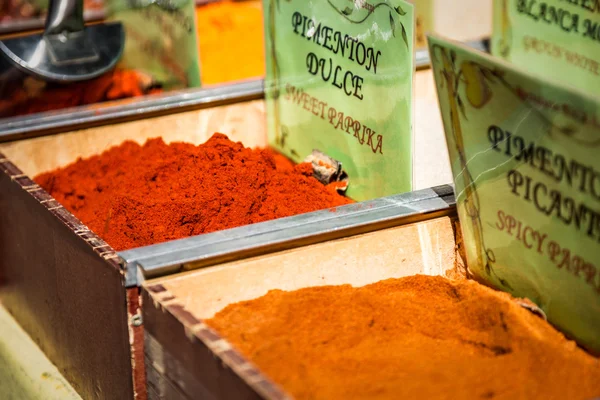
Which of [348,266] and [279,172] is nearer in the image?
[348,266]

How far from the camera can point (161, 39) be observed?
2.39 metres

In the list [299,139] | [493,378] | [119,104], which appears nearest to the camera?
[493,378]

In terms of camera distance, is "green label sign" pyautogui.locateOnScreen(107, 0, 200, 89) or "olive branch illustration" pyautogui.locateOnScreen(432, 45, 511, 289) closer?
"olive branch illustration" pyautogui.locateOnScreen(432, 45, 511, 289)

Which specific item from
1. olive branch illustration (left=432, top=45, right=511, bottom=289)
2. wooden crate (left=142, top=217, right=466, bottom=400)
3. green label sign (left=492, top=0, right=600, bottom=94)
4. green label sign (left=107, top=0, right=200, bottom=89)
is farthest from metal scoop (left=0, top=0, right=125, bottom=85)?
olive branch illustration (left=432, top=45, right=511, bottom=289)

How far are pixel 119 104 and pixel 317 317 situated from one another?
1.02 meters

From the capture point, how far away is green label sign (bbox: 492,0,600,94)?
1836 mm

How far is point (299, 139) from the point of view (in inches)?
77.3

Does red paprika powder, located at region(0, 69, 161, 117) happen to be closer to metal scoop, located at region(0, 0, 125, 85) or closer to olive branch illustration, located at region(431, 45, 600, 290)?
metal scoop, located at region(0, 0, 125, 85)

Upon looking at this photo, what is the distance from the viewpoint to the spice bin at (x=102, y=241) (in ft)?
4.42

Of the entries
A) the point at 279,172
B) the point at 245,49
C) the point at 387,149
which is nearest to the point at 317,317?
the point at 387,149

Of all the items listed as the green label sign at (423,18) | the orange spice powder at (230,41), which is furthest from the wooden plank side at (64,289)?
the green label sign at (423,18)

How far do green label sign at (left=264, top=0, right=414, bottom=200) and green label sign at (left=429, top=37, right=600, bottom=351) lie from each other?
19cm

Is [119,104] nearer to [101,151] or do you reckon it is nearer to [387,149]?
[101,151]

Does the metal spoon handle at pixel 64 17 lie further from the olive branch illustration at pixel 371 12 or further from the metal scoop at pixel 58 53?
the olive branch illustration at pixel 371 12
